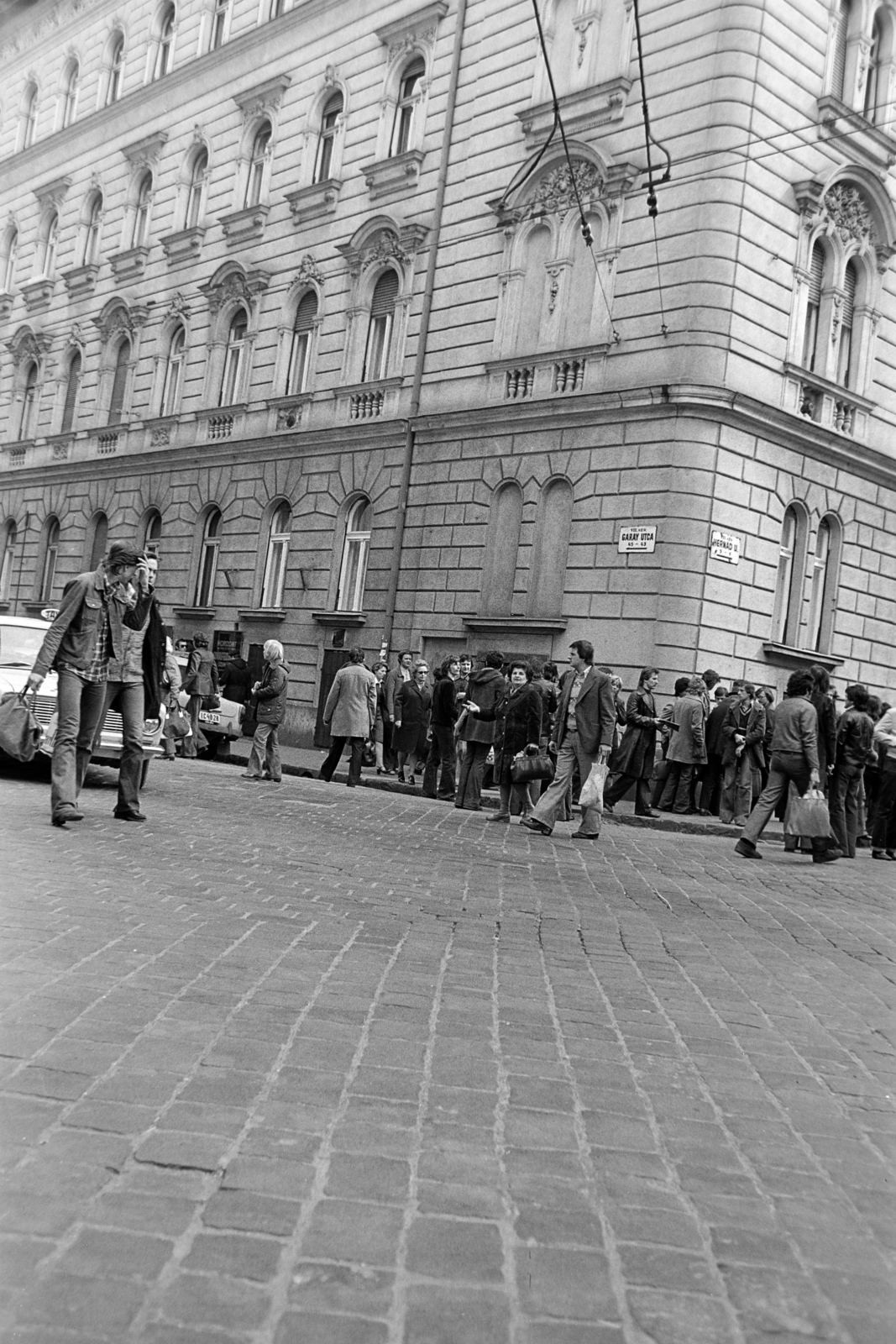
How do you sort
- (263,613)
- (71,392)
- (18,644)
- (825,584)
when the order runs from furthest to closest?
(71,392) → (263,613) → (825,584) → (18,644)

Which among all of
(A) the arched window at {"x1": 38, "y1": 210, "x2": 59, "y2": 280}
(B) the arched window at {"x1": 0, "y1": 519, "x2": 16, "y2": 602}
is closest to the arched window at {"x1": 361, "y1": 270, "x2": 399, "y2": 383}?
(A) the arched window at {"x1": 38, "y1": 210, "x2": 59, "y2": 280}

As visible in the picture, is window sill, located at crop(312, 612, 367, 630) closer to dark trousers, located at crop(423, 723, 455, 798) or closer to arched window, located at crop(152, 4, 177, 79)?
dark trousers, located at crop(423, 723, 455, 798)

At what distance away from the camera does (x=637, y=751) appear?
16578 millimetres

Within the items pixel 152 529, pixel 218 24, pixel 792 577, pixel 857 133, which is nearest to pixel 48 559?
pixel 152 529

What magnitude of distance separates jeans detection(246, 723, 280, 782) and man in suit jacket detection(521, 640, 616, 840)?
14.3 feet

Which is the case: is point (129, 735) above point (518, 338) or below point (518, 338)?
below

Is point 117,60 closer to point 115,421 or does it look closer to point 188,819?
point 115,421

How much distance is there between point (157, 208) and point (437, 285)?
11.7 meters

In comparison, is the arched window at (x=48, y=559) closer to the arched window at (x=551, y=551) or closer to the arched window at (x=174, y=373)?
the arched window at (x=174, y=373)

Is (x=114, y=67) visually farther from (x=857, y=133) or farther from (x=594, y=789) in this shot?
(x=594, y=789)

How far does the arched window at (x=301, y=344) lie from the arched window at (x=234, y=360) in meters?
1.72

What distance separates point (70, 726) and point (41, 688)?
3410mm

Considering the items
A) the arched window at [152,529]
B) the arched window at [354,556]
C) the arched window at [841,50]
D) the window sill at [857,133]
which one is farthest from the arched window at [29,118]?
the window sill at [857,133]

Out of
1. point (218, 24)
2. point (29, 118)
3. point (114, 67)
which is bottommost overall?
point (218, 24)
